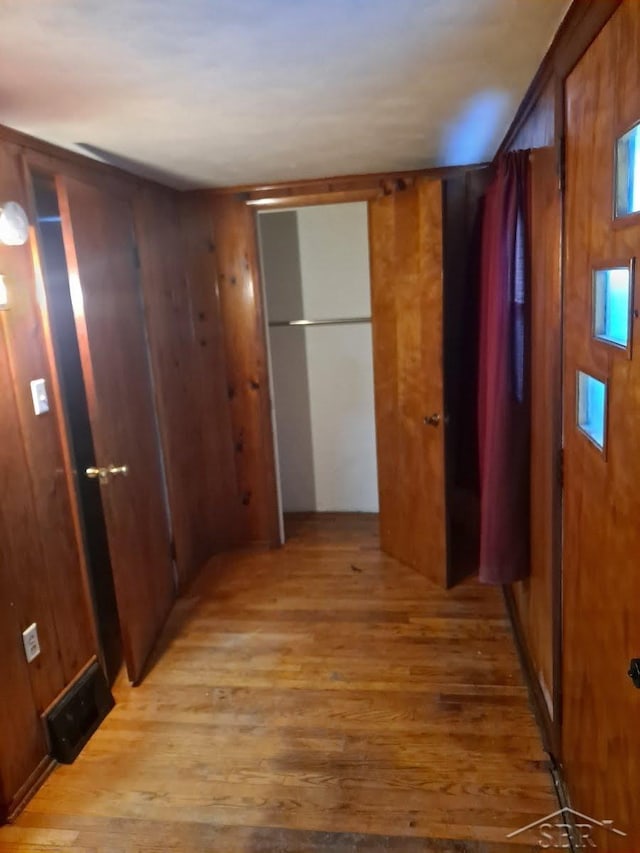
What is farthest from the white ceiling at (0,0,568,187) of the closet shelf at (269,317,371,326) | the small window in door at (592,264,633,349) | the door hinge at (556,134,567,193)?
the closet shelf at (269,317,371,326)

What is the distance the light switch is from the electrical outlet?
0.75m

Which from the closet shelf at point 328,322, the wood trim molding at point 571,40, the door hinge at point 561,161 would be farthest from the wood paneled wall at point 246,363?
the door hinge at point 561,161

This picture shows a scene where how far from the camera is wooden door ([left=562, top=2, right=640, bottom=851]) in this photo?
112 cm

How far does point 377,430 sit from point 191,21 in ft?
7.92

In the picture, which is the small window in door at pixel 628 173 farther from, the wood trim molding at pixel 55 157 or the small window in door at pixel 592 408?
the wood trim molding at pixel 55 157

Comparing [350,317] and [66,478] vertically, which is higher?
[350,317]

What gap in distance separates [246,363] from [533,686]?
89.1 inches

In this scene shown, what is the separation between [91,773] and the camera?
209cm

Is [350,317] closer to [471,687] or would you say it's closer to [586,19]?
[471,687]

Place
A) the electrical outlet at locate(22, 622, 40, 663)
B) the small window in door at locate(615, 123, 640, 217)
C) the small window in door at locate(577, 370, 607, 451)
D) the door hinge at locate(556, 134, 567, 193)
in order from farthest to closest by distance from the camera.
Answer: the electrical outlet at locate(22, 622, 40, 663), the door hinge at locate(556, 134, 567, 193), the small window in door at locate(577, 370, 607, 451), the small window in door at locate(615, 123, 640, 217)

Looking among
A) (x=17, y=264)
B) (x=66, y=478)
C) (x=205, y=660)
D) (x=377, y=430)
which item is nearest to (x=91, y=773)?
(x=205, y=660)

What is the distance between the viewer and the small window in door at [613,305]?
1139mm

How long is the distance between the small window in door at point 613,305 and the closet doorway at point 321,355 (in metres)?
2.53

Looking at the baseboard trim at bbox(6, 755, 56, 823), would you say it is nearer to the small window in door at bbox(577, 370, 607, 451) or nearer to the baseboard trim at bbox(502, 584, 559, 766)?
the baseboard trim at bbox(502, 584, 559, 766)
